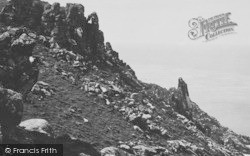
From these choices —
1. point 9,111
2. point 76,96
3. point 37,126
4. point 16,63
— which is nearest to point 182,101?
point 76,96

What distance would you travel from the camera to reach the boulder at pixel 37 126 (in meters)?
32.6

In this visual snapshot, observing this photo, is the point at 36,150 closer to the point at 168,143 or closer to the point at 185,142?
the point at 168,143

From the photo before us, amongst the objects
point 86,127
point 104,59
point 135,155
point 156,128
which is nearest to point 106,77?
point 104,59

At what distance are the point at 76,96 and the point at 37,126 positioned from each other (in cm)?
1214

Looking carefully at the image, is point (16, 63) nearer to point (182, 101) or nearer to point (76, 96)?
point (76, 96)

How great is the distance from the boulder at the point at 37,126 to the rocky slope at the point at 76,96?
79mm

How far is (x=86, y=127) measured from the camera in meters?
39.7

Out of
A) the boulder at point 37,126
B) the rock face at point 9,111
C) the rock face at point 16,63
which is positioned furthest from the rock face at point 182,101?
the rock face at point 9,111

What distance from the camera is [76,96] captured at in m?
44.8

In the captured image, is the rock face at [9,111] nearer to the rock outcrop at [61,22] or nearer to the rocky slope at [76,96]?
the rocky slope at [76,96]

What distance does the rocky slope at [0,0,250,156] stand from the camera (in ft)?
110

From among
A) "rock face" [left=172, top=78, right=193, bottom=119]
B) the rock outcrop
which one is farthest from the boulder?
"rock face" [left=172, top=78, right=193, bottom=119]

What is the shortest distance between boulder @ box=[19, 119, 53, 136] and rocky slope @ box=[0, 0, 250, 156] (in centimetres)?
8

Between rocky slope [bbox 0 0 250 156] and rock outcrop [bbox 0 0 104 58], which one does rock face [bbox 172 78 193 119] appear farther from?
rock outcrop [bbox 0 0 104 58]
